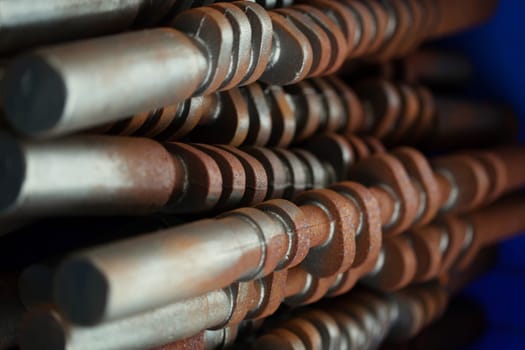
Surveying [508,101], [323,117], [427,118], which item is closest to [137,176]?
[323,117]

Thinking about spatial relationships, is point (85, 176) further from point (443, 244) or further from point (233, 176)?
point (443, 244)

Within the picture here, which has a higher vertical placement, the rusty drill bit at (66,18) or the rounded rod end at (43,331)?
the rusty drill bit at (66,18)

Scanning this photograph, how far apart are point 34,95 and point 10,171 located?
4 cm

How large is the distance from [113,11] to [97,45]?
65 mm

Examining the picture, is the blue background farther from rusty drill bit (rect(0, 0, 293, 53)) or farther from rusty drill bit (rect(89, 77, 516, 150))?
rusty drill bit (rect(0, 0, 293, 53))

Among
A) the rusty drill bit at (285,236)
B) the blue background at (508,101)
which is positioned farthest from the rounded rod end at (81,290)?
Answer: the blue background at (508,101)

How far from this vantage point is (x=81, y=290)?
34 cm

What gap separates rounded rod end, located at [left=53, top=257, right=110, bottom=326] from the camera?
13.2 inches

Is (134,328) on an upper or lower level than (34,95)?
lower

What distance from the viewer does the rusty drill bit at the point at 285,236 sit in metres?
0.34

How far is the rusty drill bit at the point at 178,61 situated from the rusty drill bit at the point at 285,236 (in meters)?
0.06

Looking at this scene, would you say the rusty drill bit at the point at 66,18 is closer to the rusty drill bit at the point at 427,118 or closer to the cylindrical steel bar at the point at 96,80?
the cylindrical steel bar at the point at 96,80

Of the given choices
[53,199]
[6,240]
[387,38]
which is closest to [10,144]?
[53,199]

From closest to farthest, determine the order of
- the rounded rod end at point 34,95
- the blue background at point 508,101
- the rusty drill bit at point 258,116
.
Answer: the rounded rod end at point 34,95
the rusty drill bit at point 258,116
the blue background at point 508,101
